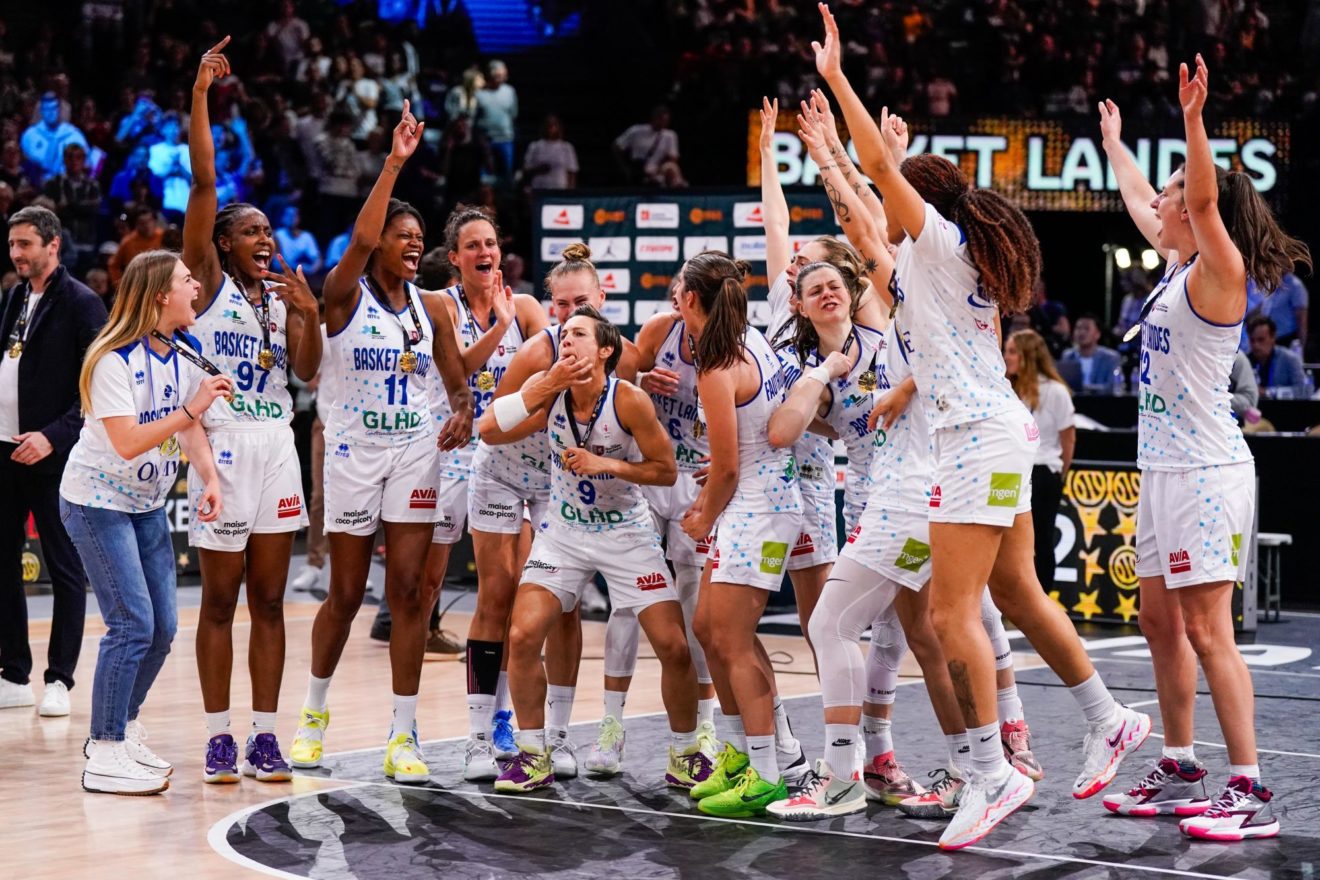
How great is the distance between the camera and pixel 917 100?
18828mm

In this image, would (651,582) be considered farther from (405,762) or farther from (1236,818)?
(1236,818)

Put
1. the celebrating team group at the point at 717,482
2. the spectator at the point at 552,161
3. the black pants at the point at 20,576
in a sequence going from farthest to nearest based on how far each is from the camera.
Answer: the spectator at the point at 552,161 → the black pants at the point at 20,576 → the celebrating team group at the point at 717,482

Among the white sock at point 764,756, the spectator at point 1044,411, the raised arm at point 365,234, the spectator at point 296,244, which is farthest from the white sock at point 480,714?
the spectator at point 296,244

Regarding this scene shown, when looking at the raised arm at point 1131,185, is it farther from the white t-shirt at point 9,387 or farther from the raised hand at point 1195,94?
the white t-shirt at point 9,387

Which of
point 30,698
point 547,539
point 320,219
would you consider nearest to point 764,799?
point 547,539

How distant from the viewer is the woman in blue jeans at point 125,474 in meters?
6.12

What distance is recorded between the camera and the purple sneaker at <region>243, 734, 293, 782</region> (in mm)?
6352

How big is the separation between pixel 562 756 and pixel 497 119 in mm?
13027

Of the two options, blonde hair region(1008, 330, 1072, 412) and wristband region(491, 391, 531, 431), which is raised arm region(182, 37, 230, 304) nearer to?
wristband region(491, 391, 531, 431)

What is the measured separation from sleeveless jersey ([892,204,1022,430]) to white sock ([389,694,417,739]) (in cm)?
238

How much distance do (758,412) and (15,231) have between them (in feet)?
12.3

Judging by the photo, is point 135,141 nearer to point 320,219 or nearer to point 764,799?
point 320,219

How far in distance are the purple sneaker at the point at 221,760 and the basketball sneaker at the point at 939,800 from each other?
2455mm

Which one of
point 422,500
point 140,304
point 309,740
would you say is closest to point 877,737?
point 422,500
